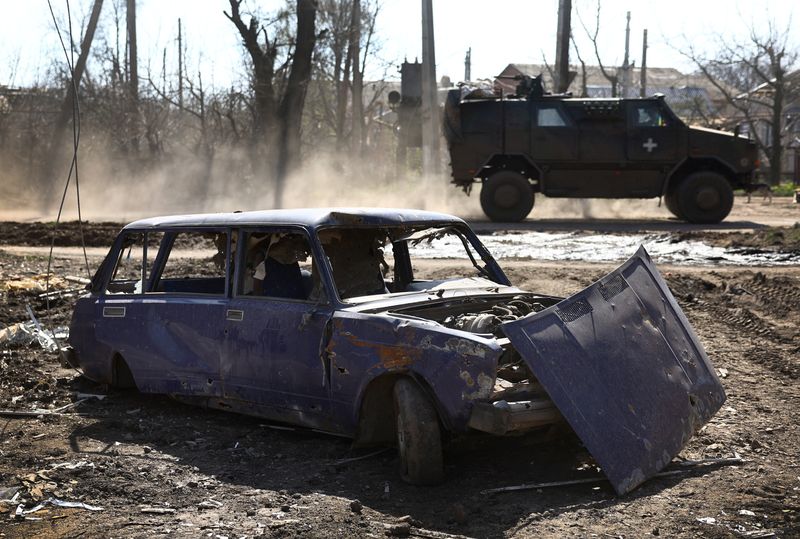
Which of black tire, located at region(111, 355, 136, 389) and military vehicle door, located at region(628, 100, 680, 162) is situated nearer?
black tire, located at region(111, 355, 136, 389)

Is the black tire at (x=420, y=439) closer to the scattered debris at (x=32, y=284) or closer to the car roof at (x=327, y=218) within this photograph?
the car roof at (x=327, y=218)

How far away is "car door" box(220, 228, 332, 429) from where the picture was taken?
595cm

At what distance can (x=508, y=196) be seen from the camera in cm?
2217

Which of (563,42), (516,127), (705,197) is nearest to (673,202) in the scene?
(705,197)

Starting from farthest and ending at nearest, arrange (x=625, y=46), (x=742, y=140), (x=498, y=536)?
(x=625, y=46) < (x=742, y=140) < (x=498, y=536)

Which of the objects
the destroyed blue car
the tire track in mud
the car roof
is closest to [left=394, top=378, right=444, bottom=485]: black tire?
the destroyed blue car

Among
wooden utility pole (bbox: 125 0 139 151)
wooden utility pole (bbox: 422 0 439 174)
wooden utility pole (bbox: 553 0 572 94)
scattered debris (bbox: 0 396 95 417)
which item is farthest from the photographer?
wooden utility pole (bbox: 125 0 139 151)

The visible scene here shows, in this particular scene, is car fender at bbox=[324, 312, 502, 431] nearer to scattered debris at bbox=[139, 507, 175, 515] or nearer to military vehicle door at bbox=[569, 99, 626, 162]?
scattered debris at bbox=[139, 507, 175, 515]

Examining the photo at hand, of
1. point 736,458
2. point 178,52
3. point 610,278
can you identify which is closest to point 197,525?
point 610,278

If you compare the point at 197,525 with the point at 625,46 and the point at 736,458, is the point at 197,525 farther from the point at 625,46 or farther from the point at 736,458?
the point at 625,46

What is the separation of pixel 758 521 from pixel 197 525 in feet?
8.23

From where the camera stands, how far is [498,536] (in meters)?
4.56

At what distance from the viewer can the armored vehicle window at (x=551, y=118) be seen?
21.9 metres

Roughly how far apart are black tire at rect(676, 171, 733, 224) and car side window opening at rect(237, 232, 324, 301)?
53.1ft
